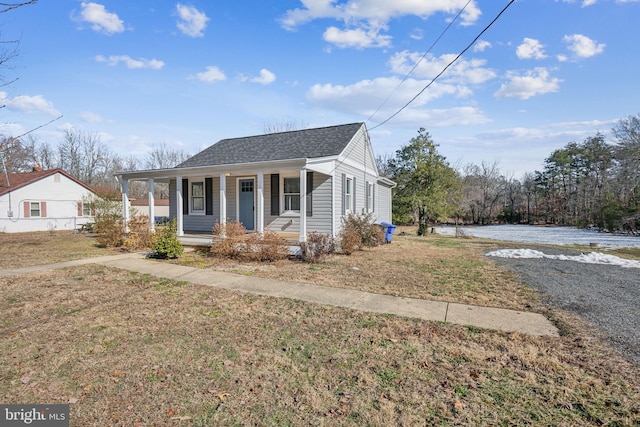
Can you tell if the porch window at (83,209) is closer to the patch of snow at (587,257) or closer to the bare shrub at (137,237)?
the bare shrub at (137,237)

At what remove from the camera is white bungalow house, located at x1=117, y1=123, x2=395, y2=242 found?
11367 millimetres

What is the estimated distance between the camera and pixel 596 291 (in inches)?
245

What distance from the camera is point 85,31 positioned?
957 centimetres

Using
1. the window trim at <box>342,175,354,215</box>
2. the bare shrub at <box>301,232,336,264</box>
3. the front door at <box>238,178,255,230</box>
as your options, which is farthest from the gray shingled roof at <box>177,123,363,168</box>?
the bare shrub at <box>301,232,336,264</box>

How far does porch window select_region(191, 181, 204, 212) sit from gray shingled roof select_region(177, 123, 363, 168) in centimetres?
104

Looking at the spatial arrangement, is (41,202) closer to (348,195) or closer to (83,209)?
(83,209)

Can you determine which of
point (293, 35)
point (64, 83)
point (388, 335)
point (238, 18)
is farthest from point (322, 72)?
point (388, 335)

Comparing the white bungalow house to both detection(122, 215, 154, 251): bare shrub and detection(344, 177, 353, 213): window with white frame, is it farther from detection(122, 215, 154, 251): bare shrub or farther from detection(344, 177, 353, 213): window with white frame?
detection(122, 215, 154, 251): bare shrub

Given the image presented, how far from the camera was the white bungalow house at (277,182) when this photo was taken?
11.4m

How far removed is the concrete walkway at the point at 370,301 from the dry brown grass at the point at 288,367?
312 millimetres

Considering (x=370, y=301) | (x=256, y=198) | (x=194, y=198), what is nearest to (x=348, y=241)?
(x=256, y=198)

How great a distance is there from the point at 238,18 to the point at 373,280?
10896 mm

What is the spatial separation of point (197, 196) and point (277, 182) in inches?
176

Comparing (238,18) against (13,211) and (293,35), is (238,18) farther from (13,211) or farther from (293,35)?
(13,211)
